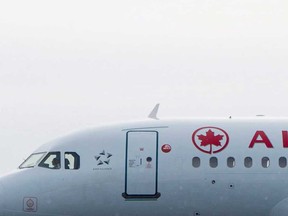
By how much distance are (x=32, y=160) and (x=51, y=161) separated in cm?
83

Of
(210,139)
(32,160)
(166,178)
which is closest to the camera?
(166,178)

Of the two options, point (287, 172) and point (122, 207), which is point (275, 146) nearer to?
A: point (287, 172)

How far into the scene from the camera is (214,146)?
26.0m

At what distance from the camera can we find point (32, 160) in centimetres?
2684

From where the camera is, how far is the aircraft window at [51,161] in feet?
86.4

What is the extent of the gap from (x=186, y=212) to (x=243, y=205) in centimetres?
194

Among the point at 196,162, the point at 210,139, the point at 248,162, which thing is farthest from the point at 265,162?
the point at 196,162

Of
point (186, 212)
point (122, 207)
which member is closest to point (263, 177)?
point (186, 212)

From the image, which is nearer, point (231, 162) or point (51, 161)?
point (231, 162)

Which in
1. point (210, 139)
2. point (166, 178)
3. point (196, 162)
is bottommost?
point (166, 178)

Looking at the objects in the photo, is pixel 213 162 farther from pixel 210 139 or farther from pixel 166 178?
pixel 166 178

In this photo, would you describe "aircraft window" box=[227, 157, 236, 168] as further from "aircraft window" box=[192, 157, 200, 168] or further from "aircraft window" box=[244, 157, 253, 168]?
"aircraft window" box=[192, 157, 200, 168]

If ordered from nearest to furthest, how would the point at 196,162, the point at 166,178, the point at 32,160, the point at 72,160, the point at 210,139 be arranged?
the point at 166,178, the point at 196,162, the point at 210,139, the point at 72,160, the point at 32,160

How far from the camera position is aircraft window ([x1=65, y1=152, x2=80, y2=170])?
26.2m
